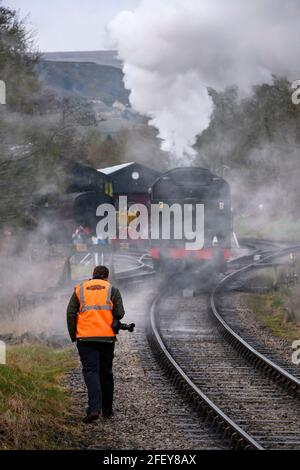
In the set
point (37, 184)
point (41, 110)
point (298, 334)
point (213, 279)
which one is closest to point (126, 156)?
point (41, 110)

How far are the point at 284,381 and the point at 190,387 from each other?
1.32m

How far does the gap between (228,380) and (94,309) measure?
10.2 feet

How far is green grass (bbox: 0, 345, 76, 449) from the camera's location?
726 cm

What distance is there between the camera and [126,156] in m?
60.6

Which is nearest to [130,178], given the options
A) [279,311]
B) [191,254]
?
[191,254]

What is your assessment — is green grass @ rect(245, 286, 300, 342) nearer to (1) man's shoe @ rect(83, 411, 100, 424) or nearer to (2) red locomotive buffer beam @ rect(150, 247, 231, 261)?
(2) red locomotive buffer beam @ rect(150, 247, 231, 261)

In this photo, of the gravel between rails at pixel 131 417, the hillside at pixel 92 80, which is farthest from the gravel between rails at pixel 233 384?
the hillside at pixel 92 80

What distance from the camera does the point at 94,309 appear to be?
323 inches

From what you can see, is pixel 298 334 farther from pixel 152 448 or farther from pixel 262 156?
pixel 262 156

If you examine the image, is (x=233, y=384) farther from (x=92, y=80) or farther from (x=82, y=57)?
(x=92, y=80)

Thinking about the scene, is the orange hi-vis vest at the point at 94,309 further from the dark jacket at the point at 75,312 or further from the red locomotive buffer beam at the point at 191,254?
the red locomotive buffer beam at the point at 191,254

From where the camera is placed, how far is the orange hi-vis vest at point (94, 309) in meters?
8.20

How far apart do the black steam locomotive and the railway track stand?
5407mm

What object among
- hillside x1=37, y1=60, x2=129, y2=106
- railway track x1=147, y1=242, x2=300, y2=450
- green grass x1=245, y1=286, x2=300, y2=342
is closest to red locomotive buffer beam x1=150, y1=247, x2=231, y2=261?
green grass x1=245, y1=286, x2=300, y2=342
